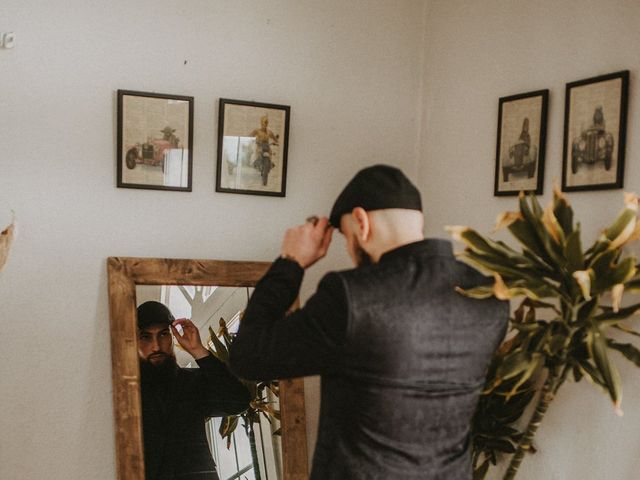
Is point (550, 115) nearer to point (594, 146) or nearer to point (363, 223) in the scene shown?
point (594, 146)

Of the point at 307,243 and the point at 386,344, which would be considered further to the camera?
the point at 307,243

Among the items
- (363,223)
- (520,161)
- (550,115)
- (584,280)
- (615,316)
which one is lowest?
(615,316)

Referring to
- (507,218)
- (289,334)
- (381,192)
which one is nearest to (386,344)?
(289,334)

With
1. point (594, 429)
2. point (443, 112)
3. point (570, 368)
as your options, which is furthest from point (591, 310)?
point (443, 112)

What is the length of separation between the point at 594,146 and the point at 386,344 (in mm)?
1038

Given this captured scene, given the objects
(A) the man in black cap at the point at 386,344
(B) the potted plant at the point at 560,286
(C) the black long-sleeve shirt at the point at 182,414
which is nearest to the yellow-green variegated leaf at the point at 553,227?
(B) the potted plant at the point at 560,286

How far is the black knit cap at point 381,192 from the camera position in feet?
5.71

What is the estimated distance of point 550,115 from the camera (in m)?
2.34

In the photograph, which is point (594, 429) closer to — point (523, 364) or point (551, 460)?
point (551, 460)

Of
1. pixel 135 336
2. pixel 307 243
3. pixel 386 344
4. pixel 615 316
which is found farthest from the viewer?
pixel 135 336

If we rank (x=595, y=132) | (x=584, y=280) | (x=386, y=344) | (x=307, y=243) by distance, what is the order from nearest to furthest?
A: (x=386, y=344) < (x=584, y=280) < (x=307, y=243) < (x=595, y=132)

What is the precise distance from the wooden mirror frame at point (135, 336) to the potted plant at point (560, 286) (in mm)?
921

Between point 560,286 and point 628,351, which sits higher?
point 560,286

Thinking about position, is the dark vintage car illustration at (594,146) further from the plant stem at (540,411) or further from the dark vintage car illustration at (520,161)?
the plant stem at (540,411)
